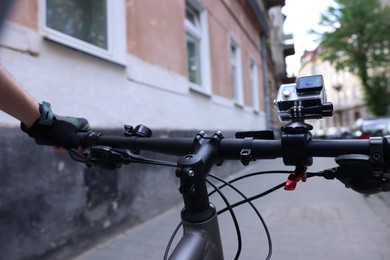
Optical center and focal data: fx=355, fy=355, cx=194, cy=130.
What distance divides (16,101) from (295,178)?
0.95m

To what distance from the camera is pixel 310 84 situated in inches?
37.2

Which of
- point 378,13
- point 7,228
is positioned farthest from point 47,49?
point 378,13

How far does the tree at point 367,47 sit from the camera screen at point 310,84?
63.2 ft

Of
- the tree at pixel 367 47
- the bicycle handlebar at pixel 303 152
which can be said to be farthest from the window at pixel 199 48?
the tree at pixel 367 47

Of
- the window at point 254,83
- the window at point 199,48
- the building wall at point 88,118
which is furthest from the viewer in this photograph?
the window at point 254,83

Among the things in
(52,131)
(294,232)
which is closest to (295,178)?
(52,131)

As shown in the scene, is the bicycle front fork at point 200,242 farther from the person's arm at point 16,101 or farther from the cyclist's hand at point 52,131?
the person's arm at point 16,101

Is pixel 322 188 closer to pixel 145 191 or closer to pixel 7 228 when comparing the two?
pixel 145 191

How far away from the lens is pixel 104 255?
128 inches

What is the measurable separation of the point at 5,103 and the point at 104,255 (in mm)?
2389

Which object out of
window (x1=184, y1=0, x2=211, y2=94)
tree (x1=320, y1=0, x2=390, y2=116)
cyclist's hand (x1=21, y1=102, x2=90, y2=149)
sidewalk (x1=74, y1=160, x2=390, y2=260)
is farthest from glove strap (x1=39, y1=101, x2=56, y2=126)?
tree (x1=320, y1=0, x2=390, y2=116)

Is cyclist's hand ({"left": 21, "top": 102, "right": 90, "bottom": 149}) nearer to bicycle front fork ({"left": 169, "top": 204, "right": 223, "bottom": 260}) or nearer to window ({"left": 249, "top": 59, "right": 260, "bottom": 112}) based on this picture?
bicycle front fork ({"left": 169, "top": 204, "right": 223, "bottom": 260})

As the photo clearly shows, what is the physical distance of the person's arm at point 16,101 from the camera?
1.16 m

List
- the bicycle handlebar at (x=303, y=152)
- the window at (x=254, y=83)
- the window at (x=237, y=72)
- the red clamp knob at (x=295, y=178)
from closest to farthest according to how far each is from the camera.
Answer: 1. the bicycle handlebar at (x=303, y=152)
2. the red clamp knob at (x=295, y=178)
3. the window at (x=237, y=72)
4. the window at (x=254, y=83)
